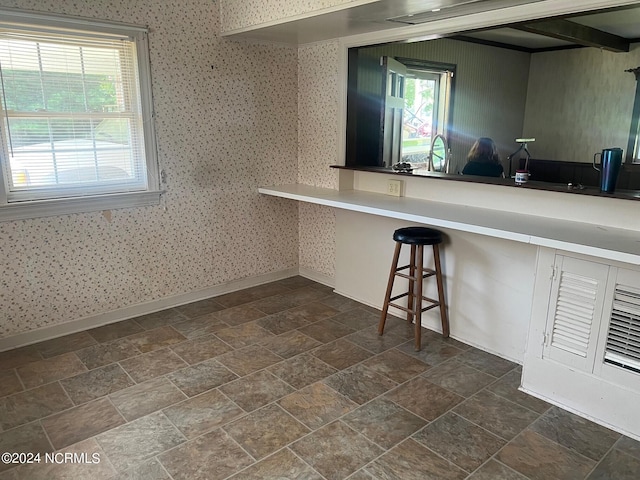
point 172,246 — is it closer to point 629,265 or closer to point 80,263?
point 80,263

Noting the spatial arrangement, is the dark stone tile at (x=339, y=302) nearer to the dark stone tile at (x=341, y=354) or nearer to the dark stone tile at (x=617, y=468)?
the dark stone tile at (x=341, y=354)

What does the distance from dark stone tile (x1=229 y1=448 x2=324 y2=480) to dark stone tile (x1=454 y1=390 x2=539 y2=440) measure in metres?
0.86

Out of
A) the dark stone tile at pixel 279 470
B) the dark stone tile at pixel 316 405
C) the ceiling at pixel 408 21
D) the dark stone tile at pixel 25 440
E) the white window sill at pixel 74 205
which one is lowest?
the dark stone tile at pixel 25 440

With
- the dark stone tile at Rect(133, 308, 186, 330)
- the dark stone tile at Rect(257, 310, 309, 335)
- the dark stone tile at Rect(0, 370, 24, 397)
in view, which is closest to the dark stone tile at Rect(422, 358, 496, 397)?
the dark stone tile at Rect(257, 310, 309, 335)

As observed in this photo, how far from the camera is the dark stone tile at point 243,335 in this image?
3150 mm

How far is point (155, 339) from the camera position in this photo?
3199mm

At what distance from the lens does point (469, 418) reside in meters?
2.34

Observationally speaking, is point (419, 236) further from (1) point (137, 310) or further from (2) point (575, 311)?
(1) point (137, 310)

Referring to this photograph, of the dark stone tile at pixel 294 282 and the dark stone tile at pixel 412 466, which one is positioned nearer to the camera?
the dark stone tile at pixel 412 466

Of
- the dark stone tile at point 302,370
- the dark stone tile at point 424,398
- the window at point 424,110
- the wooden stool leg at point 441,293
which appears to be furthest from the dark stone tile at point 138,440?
the window at point 424,110

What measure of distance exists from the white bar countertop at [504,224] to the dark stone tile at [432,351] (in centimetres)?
83

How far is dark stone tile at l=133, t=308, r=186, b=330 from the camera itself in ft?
11.3

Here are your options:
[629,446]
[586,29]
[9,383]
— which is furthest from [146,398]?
[586,29]

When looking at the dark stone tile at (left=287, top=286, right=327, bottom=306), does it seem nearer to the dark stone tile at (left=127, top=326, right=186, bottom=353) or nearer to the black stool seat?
the dark stone tile at (left=127, top=326, right=186, bottom=353)
